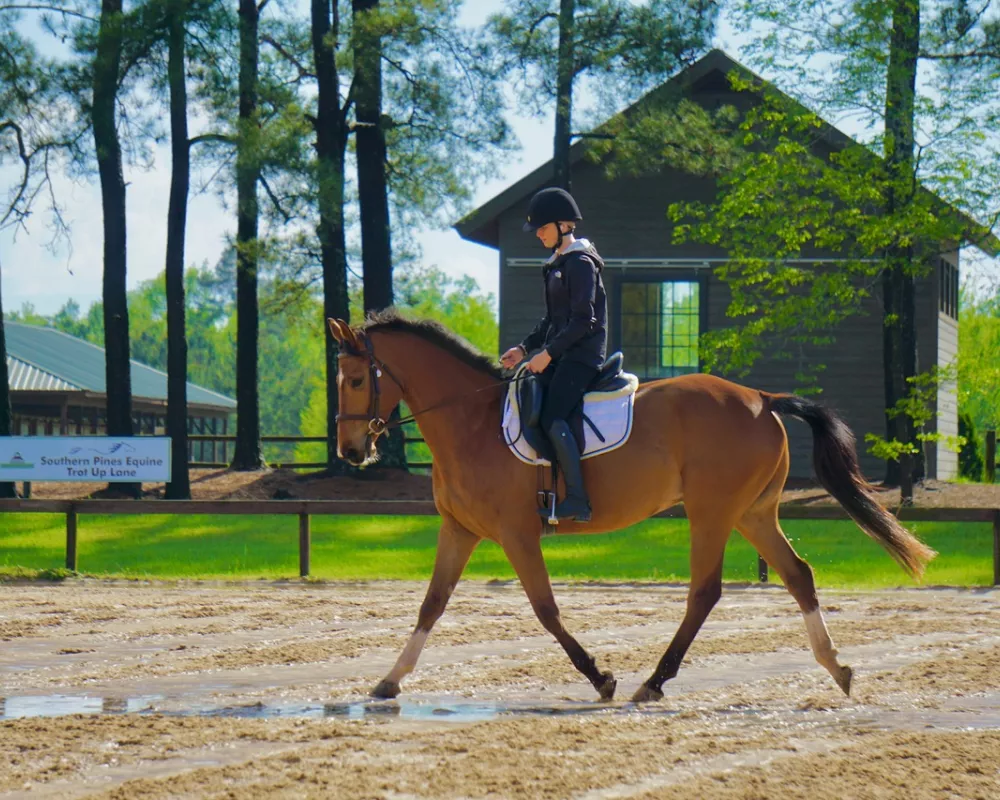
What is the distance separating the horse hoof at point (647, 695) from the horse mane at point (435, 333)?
215 centimetres

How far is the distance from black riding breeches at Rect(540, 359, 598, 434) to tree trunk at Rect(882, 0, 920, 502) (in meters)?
15.7

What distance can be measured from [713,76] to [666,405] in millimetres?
23341

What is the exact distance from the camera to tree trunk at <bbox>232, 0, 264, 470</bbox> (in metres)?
26.0

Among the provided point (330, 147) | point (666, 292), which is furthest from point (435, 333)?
point (666, 292)

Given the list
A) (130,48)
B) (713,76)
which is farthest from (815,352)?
(130,48)

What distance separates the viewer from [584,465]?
862 cm

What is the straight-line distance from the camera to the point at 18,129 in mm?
27109

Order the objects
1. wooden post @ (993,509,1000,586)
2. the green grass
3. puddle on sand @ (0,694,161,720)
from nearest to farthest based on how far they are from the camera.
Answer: puddle on sand @ (0,694,161,720) → wooden post @ (993,509,1000,586) → the green grass

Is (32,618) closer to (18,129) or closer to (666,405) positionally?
(666,405)

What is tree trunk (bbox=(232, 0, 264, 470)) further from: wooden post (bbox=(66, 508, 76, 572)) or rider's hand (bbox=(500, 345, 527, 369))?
rider's hand (bbox=(500, 345, 527, 369))

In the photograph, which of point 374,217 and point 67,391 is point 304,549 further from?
point 67,391

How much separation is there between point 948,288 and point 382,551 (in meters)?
18.3

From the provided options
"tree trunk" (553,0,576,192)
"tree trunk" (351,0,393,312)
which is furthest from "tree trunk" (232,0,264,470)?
"tree trunk" (553,0,576,192)

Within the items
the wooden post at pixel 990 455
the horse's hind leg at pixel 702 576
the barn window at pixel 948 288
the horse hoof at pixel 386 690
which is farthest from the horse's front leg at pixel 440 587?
the wooden post at pixel 990 455
